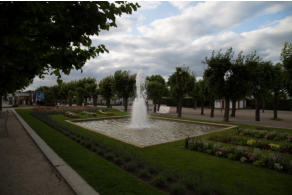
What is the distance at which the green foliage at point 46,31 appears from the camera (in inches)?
110

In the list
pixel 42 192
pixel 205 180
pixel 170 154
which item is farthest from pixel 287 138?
pixel 42 192

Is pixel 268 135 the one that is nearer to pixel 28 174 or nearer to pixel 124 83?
pixel 28 174

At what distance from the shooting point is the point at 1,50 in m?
2.68

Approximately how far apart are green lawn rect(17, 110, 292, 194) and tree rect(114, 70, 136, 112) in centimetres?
2531

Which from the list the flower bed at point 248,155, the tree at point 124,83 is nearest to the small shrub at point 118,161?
the flower bed at point 248,155

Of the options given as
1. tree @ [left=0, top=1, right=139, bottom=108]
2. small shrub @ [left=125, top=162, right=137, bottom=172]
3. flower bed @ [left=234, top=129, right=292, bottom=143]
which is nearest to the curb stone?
small shrub @ [left=125, top=162, right=137, bottom=172]

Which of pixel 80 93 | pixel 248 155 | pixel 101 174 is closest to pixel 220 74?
pixel 248 155

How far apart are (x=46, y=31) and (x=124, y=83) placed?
2964 cm

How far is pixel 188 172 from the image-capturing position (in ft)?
18.0

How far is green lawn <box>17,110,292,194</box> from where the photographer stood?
178 inches

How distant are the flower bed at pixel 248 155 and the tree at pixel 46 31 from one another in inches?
246

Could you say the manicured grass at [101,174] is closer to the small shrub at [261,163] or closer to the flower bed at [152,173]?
the flower bed at [152,173]

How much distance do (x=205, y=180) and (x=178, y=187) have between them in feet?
3.84

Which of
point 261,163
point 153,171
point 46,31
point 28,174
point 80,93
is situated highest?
point 80,93
